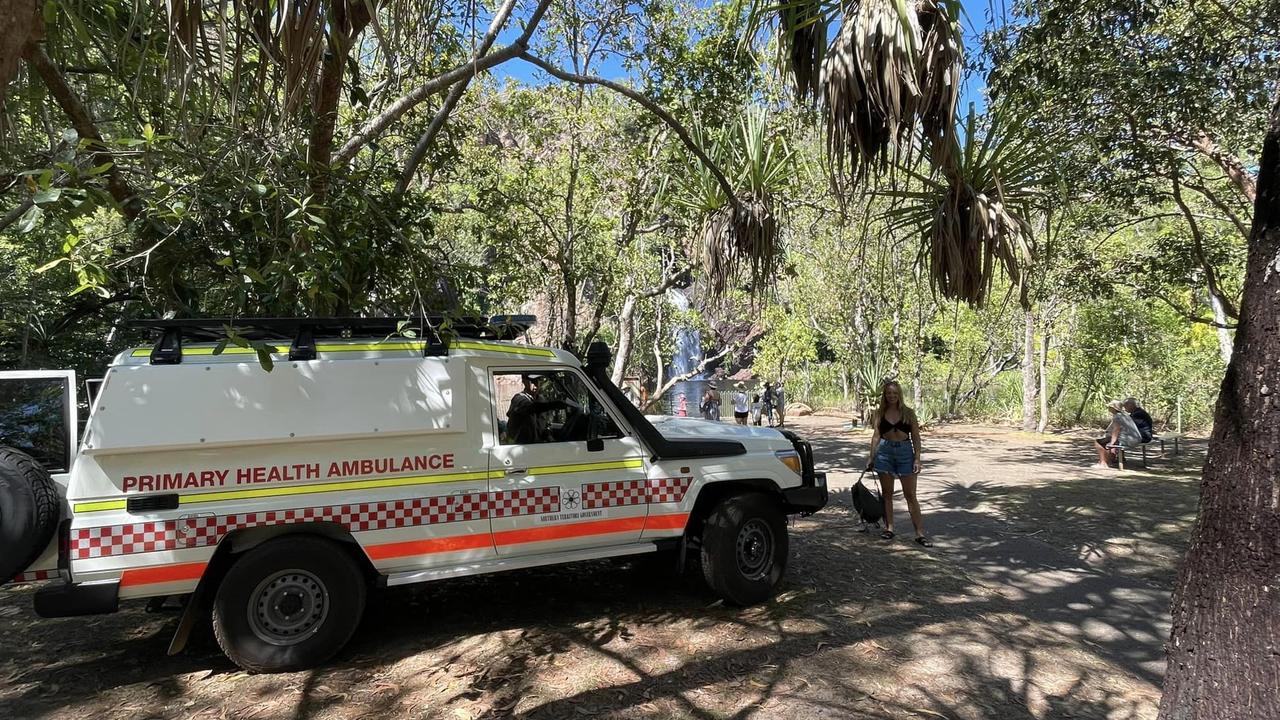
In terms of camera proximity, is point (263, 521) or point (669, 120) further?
point (669, 120)

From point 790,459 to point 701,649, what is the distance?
1.67 meters

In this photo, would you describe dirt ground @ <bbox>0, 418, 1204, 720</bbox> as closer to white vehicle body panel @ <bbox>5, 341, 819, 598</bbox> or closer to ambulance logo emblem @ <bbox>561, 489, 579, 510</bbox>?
white vehicle body panel @ <bbox>5, 341, 819, 598</bbox>

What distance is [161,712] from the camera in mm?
3525

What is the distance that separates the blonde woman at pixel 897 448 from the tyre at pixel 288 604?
4944 millimetres

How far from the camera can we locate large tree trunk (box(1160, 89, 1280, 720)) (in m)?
2.30

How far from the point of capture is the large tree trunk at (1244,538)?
230 centimetres

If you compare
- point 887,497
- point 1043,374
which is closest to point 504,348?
point 887,497

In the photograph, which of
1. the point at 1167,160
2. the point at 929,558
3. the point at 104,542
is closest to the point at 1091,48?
the point at 1167,160

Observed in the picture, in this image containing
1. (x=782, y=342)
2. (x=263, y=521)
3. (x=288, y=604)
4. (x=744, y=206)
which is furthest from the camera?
(x=782, y=342)

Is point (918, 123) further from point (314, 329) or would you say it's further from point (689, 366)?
point (689, 366)

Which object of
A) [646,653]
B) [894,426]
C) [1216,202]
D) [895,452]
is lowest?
[646,653]

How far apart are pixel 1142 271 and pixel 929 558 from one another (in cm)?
807

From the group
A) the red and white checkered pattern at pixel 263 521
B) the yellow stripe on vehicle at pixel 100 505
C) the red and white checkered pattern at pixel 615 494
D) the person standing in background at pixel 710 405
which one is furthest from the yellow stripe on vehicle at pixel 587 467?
the person standing in background at pixel 710 405

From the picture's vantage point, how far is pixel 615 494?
4.64 meters
